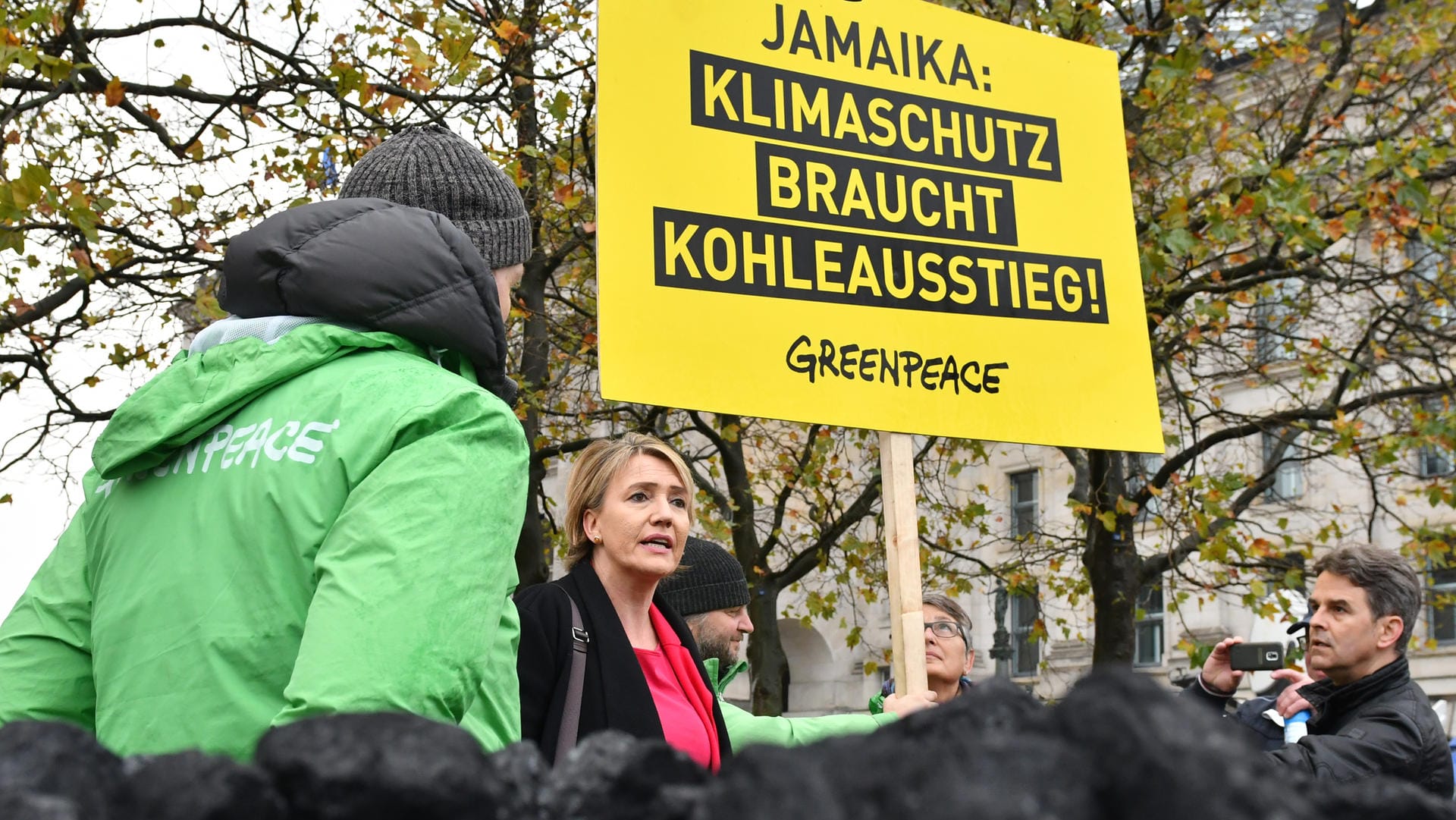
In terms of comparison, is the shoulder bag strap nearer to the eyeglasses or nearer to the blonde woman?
the blonde woman

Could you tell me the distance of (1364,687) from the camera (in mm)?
4336

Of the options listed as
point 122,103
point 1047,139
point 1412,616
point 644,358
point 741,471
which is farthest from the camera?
point 741,471

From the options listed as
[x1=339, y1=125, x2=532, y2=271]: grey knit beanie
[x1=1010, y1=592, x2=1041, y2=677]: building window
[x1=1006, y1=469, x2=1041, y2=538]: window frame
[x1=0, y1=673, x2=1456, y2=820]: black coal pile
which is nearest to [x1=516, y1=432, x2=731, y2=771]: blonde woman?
[x1=339, y1=125, x2=532, y2=271]: grey knit beanie

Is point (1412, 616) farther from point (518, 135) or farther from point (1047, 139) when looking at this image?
point (518, 135)

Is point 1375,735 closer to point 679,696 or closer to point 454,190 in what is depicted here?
point 679,696

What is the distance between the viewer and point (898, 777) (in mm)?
654

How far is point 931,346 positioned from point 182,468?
2.22 metres

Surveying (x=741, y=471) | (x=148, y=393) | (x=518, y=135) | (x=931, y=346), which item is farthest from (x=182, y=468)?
(x=741, y=471)

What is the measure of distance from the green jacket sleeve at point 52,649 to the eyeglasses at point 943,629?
163 inches

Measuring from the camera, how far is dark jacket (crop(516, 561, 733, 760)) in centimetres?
334

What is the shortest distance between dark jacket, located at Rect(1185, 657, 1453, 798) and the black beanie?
1960 millimetres

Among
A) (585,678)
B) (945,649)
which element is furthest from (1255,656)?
(585,678)

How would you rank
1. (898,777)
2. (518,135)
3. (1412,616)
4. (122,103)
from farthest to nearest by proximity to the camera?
(518,135), (122,103), (1412,616), (898,777)

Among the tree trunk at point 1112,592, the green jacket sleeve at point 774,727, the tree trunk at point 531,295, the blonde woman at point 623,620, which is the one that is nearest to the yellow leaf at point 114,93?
the tree trunk at point 531,295
